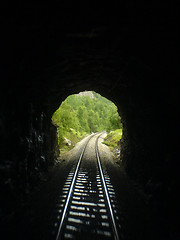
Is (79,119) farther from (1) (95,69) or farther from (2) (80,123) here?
(1) (95,69)

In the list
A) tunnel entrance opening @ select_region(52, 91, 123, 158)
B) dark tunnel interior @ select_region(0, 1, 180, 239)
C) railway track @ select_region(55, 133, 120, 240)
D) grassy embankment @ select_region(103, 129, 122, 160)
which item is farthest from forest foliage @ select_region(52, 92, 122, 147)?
dark tunnel interior @ select_region(0, 1, 180, 239)

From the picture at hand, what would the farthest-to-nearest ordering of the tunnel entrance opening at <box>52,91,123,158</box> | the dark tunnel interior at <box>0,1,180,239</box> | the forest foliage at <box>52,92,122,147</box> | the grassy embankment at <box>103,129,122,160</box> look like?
the forest foliage at <box>52,92,122,147</box> < the tunnel entrance opening at <box>52,91,123,158</box> < the grassy embankment at <box>103,129,122,160</box> < the dark tunnel interior at <box>0,1,180,239</box>

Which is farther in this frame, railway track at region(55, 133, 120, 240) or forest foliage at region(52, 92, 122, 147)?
forest foliage at region(52, 92, 122, 147)

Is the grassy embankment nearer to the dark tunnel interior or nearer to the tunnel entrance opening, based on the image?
the tunnel entrance opening

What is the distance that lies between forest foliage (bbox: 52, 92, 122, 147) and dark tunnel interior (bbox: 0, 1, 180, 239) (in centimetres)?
663

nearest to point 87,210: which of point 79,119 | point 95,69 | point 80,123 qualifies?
point 95,69

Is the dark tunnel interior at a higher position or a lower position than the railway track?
higher

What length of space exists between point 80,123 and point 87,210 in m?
40.9

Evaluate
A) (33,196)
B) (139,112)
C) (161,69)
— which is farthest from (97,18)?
(33,196)

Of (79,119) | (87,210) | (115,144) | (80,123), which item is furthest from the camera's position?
(79,119)

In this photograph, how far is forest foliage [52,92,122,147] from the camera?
1705cm

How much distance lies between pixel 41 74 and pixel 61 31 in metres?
2.22

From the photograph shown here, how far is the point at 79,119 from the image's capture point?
46.3 metres

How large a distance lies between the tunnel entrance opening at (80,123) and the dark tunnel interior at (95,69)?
20.4 feet
